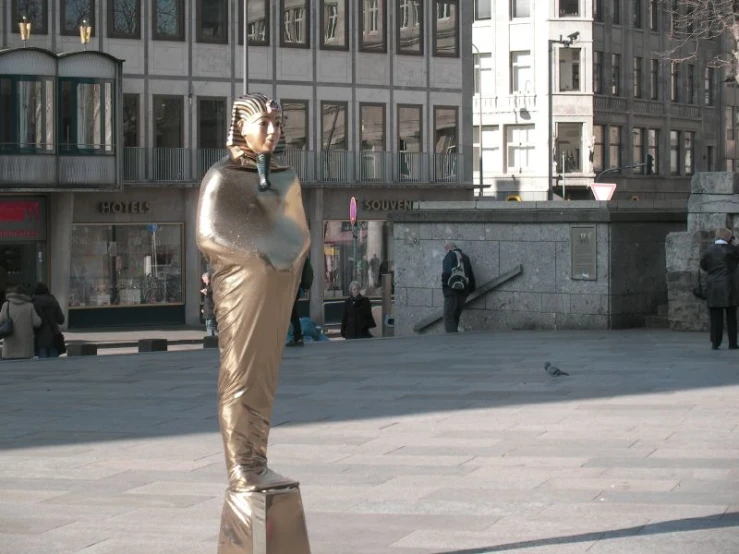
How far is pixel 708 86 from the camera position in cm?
8231

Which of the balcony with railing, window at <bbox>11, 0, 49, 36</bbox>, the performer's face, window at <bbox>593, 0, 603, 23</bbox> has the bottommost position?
the performer's face

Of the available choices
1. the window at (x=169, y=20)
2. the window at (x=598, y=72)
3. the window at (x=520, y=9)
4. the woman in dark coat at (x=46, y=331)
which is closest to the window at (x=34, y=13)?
the window at (x=169, y=20)

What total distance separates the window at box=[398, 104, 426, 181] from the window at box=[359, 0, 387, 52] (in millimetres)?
2154

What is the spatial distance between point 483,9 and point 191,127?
31.3 metres

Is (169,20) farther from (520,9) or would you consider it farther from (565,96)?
(520,9)

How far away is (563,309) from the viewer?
979 inches

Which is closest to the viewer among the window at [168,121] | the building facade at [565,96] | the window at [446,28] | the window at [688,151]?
the window at [168,121]

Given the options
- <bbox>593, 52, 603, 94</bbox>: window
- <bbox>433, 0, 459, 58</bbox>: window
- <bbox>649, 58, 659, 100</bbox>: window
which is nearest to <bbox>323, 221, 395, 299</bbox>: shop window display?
<bbox>433, 0, 459, 58</bbox>: window

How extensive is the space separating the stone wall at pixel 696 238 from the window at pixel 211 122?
80.2ft

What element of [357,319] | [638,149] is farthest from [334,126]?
[638,149]

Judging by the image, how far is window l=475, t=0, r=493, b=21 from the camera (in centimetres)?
7381

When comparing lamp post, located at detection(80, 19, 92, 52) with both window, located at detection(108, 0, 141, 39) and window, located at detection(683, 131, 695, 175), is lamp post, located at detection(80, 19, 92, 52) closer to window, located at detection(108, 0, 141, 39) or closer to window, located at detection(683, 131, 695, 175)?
window, located at detection(108, 0, 141, 39)

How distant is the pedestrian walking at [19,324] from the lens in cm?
2194

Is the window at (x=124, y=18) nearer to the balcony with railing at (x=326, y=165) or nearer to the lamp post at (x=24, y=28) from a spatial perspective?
the lamp post at (x=24, y=28)
